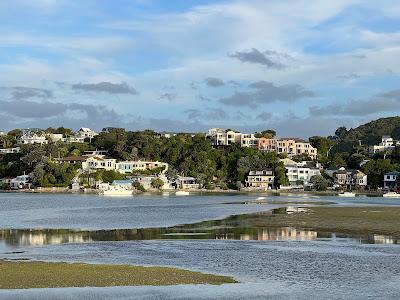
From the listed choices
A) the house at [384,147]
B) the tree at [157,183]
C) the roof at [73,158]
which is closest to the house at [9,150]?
the roof at [73,158]

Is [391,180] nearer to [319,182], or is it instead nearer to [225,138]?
[319,182]

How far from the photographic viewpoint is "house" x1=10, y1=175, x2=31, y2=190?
140750mm

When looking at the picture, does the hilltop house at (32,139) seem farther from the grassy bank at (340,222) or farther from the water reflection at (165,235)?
the water reflection at (165,235)

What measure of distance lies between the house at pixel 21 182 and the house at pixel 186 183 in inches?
1361

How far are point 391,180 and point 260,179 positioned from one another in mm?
30505

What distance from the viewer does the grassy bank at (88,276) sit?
20.8 meters

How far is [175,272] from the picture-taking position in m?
23.5

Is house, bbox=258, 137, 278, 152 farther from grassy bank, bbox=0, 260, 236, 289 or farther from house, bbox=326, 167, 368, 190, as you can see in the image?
grassy bank, bbox=0, 260, 236, 289

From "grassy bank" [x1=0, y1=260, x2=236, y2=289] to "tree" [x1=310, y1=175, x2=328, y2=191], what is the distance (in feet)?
407

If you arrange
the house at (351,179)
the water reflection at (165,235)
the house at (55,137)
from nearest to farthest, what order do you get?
the water reflection at (165,235)
the house at (351,179)
the house at (55,137)

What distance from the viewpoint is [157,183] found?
144000 mm

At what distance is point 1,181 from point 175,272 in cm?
13187

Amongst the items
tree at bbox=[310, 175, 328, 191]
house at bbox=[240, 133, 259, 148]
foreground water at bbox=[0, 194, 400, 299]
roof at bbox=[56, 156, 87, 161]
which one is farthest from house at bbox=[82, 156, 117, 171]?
foreground water at bbox=[0, 194, 400, 299]

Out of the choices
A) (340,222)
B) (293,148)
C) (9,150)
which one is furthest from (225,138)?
(340,222)
